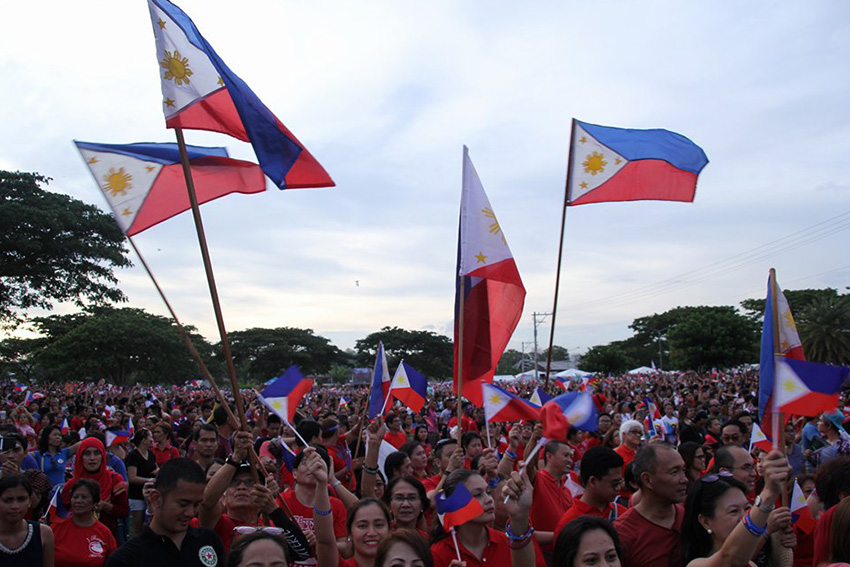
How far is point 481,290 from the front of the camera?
7312mm

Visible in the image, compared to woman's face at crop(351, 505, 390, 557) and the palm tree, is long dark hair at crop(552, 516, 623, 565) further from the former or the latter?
the palm tree

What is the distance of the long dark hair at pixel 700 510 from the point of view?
10.8 feet

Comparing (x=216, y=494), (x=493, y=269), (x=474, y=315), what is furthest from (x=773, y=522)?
(x=474, y=315)

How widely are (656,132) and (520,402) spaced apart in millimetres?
3320

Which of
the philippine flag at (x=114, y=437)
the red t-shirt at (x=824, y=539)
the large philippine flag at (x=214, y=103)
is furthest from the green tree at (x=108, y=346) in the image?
the red t-shirt at (x=824, y=539)

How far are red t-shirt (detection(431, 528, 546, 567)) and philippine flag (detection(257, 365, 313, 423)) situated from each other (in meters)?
1.44

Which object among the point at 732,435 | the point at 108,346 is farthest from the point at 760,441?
the point at 108,346

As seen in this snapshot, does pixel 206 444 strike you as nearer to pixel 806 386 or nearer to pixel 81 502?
pixel 81 502

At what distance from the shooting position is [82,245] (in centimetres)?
2347

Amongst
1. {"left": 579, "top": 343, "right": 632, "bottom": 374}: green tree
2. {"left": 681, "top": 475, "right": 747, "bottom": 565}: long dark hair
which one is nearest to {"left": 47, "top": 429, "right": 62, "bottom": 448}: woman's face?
{"left": 681, "top": 475, "right": 747, "bottom": 565}: long dark hair

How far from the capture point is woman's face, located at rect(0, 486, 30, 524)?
4.09 metres

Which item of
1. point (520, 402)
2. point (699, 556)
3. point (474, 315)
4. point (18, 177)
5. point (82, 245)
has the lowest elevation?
point (699, 556)

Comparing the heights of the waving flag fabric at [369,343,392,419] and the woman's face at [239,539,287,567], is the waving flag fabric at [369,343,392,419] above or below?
above

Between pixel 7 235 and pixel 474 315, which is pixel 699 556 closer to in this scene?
pixel 474 315
